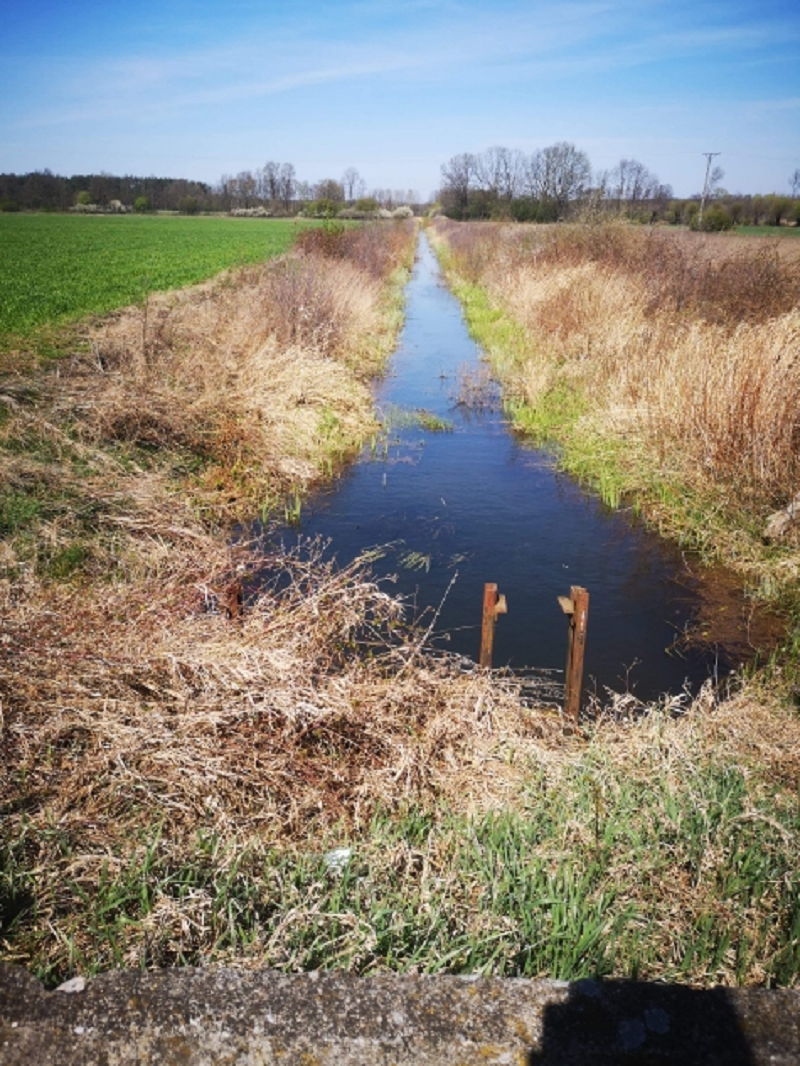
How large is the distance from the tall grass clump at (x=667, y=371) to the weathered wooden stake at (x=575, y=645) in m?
2.95

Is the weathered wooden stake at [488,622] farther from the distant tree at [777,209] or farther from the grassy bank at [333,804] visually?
the distant tree at [777,209]

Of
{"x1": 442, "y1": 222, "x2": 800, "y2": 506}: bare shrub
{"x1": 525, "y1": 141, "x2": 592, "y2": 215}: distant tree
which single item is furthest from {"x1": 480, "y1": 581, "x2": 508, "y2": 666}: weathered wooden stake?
{"x1": 525, "y1": 141, "x2": 592, "y2": 215}: distant tree

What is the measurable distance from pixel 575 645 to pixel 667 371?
537cm

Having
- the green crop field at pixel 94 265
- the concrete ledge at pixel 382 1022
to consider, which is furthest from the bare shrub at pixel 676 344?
the green crop field at pixel 94 265

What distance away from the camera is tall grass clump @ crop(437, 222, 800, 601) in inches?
266

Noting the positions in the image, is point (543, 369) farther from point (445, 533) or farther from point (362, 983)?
point (362, 983)

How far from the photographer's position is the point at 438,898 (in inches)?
97.8

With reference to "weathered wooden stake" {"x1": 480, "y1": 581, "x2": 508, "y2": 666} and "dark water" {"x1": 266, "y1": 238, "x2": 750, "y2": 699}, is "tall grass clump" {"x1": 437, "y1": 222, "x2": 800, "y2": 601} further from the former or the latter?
"weathered wooden stake" {"x1": 480, "y1": 581, "x2": 508, "y2": 666}

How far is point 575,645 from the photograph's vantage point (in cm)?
431

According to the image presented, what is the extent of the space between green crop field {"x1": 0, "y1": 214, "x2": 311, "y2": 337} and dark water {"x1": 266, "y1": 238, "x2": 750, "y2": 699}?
9067 mm

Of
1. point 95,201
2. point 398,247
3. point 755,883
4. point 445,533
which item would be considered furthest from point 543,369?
point 95,201

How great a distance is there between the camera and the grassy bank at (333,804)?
7.40 feet

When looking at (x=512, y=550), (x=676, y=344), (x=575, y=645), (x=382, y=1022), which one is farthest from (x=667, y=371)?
(x=382, y=1022)

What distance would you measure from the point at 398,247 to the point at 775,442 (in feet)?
102
